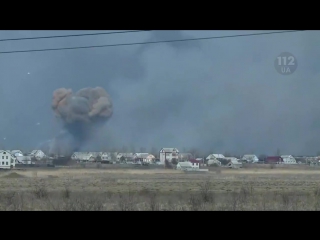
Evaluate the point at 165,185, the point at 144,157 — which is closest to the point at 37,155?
the point at 144,157

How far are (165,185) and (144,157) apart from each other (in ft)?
7.09

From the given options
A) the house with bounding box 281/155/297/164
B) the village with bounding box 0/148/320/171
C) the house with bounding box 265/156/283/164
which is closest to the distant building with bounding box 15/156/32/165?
the village with bounding box 0/148/320/171

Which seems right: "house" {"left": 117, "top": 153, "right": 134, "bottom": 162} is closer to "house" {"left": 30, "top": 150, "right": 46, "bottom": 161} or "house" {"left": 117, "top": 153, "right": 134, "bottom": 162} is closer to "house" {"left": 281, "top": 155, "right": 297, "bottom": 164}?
"house" {"left": 30, "top": 150, "right": 46, "bottom": 161}

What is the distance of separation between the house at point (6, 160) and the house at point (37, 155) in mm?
1040

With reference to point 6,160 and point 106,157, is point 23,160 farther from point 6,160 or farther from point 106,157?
point 106,157

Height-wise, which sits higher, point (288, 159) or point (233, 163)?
point (288, 159)

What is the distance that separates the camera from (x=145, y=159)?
23.5 meters

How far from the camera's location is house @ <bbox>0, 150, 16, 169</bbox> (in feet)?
72.3

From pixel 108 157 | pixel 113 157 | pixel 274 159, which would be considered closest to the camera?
pixel 274 159

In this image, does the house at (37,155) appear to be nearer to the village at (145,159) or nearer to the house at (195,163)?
the village at (145,159)
